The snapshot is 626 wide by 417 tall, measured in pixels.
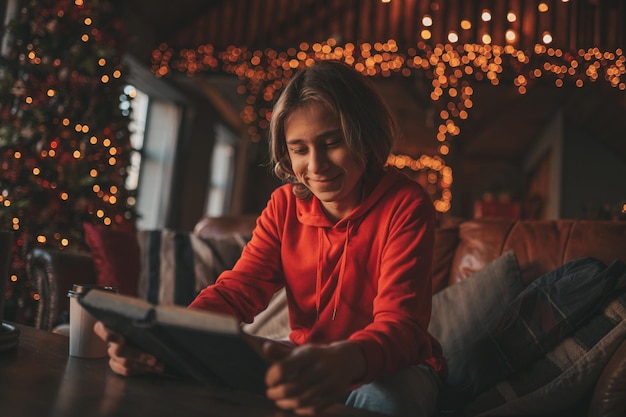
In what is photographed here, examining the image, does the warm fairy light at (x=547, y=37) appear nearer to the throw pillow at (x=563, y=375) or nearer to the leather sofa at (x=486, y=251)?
the leather sofa at (x=486, y=251)

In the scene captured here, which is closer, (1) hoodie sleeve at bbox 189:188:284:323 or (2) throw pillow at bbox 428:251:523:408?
(1) hoodie sleeve at bbox 189:188:284:323

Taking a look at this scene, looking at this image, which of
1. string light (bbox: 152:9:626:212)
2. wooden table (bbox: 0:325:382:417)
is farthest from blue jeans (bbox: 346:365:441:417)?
string light (bbox: 152:9:626:212)

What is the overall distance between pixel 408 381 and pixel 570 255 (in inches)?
45.3

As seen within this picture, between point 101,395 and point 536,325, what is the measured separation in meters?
1.22

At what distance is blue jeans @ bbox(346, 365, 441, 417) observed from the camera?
3.49ft

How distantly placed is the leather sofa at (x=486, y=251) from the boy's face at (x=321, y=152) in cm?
104

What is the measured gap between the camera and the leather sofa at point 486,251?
2.04 meters

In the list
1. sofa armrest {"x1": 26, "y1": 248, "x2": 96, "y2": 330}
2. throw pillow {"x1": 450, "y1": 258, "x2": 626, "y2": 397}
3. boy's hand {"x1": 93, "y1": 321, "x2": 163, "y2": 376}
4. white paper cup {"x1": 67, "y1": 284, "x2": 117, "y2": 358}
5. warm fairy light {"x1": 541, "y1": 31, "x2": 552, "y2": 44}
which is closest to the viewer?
boy's hand {"x1": 93, "y1": 321, "x2": 163, "y2": 376}

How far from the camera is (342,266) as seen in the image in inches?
53.8

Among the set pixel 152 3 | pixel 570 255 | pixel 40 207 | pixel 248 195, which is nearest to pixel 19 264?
pixel 40 207

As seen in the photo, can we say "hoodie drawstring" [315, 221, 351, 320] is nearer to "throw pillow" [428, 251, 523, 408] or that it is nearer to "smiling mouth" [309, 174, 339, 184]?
"smiling mouth" [309, 174, 339, 184]

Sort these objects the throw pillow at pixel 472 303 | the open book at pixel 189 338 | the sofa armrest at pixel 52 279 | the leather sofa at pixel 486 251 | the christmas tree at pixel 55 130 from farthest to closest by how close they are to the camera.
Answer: the christmas tree at pixel 55 130 < the sofa armrest at pixel 52 279 < the leather sofa at pixel 486 251 < the throw pillow at pixel 472 303 < the open book at pixel 189 338

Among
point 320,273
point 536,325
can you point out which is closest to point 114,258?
point 320,273

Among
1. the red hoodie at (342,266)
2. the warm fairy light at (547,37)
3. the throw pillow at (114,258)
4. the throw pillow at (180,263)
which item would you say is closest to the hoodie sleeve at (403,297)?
the red hoodie at (342,266)
